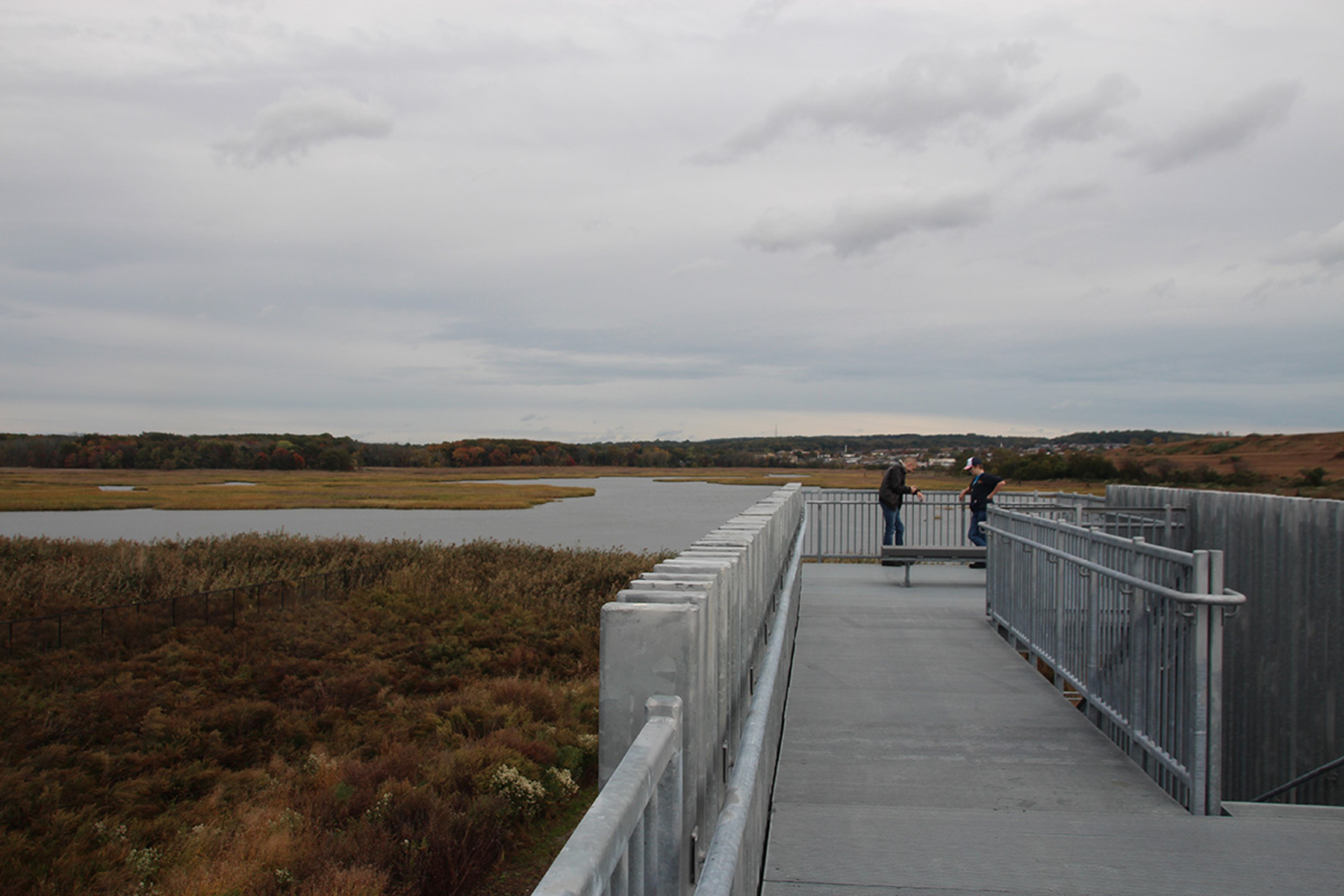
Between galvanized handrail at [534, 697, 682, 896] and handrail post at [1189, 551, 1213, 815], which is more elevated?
galvanized handrail at [534, 697, 682, 896]

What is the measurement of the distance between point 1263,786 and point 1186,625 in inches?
215

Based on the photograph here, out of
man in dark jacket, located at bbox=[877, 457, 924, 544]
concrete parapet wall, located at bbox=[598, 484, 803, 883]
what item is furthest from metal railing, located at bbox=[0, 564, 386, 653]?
concrete parapet wall, located at bbox=[598, 484, 803, 883]

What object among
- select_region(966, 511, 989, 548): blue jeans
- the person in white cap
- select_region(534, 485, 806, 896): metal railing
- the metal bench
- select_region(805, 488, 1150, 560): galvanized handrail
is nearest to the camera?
select_region(534, 485, 806, 896): metal railing

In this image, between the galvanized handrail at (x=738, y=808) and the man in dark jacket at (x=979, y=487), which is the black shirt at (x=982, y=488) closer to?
the man in dark jacket at (x=979, y=487)

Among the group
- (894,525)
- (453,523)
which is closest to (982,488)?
(894,525)

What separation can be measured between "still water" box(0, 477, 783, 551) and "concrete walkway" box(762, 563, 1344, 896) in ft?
122

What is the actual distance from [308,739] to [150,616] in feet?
43.9

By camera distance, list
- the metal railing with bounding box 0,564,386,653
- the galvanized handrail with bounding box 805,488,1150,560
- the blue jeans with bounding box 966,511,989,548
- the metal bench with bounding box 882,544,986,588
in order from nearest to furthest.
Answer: the galvanized handrail with bounding box 805,488,1150,560 → the metal bench with bounding box 882,544,986,588 → the blue jeans with bounding box 966,511,989,548 → the metal railing with bounding box 0,564,386,653

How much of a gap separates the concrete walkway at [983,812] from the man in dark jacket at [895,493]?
786cm

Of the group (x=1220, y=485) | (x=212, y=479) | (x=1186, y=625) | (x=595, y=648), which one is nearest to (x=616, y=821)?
(x=1186, y=625)

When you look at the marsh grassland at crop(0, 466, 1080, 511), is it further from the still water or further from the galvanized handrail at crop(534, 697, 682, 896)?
the galvanized handrail at crop(534, 697, 682, 896)

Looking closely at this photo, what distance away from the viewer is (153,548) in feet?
125

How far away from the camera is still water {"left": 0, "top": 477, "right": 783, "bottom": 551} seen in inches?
2549

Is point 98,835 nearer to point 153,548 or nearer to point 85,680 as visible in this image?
point 85,680
